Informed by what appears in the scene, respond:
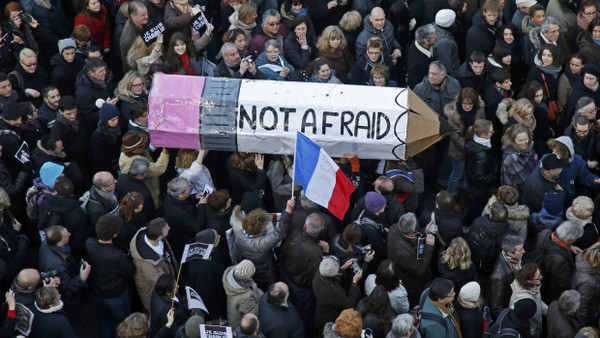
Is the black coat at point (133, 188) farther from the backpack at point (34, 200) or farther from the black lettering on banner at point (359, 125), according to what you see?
the black lettering on banner at point (359, 125)

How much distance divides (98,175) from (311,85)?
2795mm

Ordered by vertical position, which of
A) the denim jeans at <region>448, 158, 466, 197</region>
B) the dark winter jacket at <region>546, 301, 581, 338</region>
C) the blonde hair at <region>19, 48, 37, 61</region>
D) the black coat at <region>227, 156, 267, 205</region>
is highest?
the blonde hair at <region>19, 48, 37, 61</region>

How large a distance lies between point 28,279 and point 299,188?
10.8 ft

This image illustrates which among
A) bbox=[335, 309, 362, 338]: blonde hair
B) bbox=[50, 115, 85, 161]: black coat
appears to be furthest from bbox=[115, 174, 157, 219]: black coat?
bbox=[335, 309, 362, 338]: blonde hair

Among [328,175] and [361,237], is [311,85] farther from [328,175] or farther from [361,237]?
[361,237]

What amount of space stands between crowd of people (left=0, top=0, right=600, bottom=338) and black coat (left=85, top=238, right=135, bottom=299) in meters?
0.02

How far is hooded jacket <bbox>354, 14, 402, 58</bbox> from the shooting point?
12.2 metres

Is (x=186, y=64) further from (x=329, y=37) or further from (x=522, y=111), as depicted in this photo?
(x=522, y=111)

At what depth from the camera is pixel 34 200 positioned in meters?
9.58

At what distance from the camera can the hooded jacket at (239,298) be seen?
28.5ft

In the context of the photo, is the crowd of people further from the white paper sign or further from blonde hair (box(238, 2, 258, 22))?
blonde hair (box(238, 2, 258, 22))

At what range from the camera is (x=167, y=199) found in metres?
9.66

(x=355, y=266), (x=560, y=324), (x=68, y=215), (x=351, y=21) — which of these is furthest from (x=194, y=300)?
(x=351, y=21)

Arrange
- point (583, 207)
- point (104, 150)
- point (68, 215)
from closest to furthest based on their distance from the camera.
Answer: point (68, 215), point (583, 207), point (104, 150)
